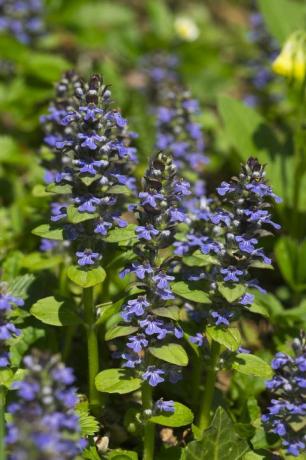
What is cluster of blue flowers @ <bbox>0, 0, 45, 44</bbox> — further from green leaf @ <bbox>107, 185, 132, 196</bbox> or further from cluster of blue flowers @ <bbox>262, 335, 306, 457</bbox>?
cluster of blue flowers @ <bbox>262, 335, 306, 457</bbox>

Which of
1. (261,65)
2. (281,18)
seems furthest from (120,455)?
(261,65)

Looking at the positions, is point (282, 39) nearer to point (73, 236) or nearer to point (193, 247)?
point (193, 247)

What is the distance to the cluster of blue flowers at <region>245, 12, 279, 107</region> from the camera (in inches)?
314

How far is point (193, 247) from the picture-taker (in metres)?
4.53

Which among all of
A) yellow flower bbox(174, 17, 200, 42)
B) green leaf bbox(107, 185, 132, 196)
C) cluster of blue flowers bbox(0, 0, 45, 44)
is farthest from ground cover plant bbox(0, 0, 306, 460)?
yellow flower bbox(174, 17, 200, 42)

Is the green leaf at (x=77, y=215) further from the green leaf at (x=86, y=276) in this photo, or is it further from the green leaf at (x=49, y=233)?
the green leaf at (x=86, y=276)

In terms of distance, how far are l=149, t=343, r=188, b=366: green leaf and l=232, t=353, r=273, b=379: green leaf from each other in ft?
1.25

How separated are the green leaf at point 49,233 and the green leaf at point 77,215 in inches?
6.6

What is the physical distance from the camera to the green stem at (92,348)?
4.02 metres

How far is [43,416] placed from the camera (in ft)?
9.45

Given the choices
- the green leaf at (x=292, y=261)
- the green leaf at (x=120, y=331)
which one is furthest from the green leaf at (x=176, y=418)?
the green leaf at (x=292, y=261)

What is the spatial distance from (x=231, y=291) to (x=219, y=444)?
77 centimetres

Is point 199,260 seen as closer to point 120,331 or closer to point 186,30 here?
point 120,331

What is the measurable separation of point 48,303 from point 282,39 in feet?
12.3
